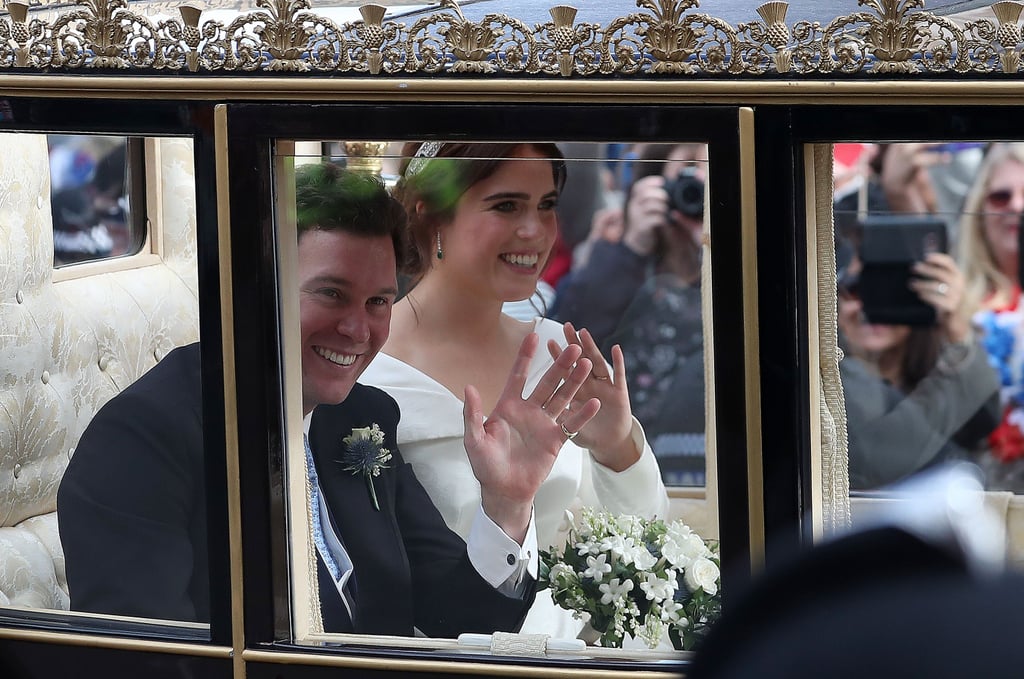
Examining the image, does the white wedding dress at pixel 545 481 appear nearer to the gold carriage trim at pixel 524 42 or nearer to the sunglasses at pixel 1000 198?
the gold carriage trim at pixel 524 42

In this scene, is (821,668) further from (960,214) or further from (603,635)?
(960,214)

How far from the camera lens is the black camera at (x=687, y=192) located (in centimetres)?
191

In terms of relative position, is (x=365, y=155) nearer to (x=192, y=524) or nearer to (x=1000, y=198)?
(x=192, y=524)

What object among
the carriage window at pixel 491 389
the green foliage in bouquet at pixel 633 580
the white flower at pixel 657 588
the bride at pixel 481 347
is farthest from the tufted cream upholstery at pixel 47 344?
the white flower at pixel 657 588

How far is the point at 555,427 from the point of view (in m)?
2.03

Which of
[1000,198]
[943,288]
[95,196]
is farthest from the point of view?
[943,288]

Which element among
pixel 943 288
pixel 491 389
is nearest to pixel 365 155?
pixel 491 389

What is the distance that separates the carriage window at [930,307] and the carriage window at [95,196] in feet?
3.88

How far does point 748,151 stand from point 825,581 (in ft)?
4.49

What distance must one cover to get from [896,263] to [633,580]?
1.38m

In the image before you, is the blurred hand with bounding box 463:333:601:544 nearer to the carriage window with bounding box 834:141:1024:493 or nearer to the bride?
the bride

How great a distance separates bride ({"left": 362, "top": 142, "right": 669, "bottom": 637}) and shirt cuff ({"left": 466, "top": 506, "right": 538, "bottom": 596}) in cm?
2

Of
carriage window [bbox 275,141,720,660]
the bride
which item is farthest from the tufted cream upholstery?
the bride

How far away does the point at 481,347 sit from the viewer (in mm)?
2025
